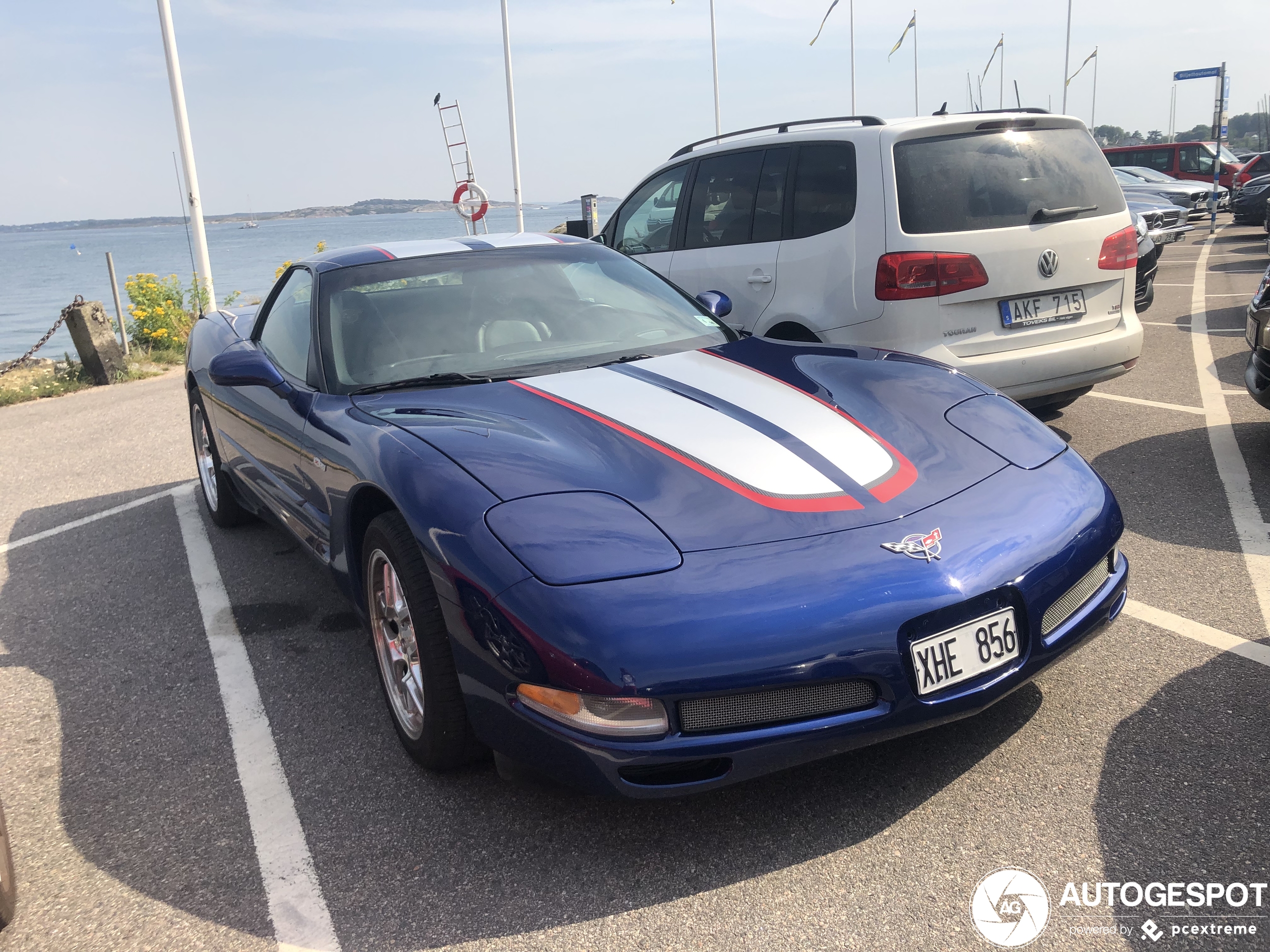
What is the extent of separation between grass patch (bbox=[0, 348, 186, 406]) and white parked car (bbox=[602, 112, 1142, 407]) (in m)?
7.20

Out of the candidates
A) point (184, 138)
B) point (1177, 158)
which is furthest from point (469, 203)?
point (1177, 158)

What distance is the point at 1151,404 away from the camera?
6.45m

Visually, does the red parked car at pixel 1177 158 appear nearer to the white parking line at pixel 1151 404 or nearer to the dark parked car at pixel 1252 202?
the dark parked car at pixel 1252 202

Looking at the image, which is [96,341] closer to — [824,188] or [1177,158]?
[824,188]

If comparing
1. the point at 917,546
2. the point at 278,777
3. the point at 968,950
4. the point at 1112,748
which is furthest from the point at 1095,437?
the point at 278,777

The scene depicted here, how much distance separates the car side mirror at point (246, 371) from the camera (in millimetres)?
3674

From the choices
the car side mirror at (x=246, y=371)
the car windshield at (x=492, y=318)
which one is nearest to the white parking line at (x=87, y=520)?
the car side mirror at (x=246, y=371)

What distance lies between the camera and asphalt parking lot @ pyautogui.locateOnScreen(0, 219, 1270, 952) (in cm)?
219

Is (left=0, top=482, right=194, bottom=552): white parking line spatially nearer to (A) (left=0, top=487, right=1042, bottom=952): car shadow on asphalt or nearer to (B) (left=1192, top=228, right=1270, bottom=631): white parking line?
(A) (left=0, top=487, right=1042, bottom=952): car shadow on asphalt

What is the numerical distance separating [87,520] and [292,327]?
246 centimetres

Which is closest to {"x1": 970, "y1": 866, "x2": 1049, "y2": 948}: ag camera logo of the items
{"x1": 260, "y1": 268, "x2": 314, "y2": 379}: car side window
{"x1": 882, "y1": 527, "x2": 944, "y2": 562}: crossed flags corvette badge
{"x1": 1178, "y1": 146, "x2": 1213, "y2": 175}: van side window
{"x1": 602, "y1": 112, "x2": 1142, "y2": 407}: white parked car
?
{"x1": 882, "y1": 527, "x2": 944, "y2": 562}: crossed flags corvette badge

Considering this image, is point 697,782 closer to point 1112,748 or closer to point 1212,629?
point 1112,748

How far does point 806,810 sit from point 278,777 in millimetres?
1487

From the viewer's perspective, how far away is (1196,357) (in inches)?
308
